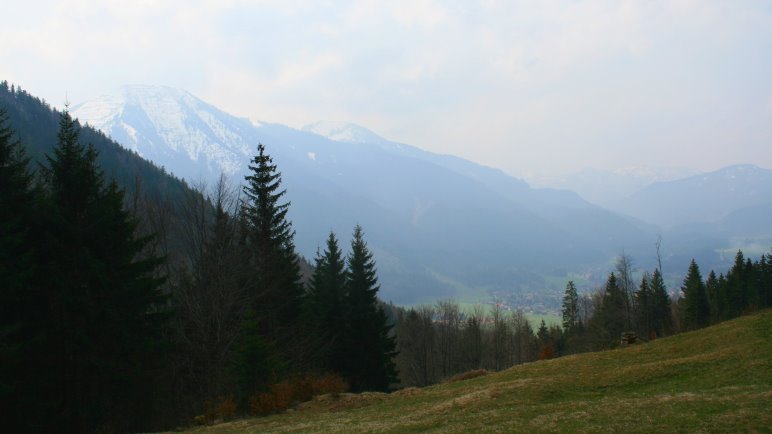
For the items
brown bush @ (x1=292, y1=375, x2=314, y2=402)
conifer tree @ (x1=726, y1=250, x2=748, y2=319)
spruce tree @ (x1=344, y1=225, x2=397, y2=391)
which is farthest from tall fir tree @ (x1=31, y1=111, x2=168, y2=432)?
conifer tree @ (x1=726, y1=250, x2=748, y2=319)

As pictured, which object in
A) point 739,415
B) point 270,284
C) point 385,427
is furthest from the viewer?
point 270,284

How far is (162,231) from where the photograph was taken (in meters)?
40.5

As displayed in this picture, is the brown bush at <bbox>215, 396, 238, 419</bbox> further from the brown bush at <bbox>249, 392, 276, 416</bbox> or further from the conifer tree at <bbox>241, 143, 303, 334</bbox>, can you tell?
the conifer tree at <bbox>241, 143, 303, 334</bbox>

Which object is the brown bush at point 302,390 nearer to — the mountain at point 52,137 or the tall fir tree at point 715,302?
the tall fir tree at point 715,302

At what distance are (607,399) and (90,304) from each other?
965 inches

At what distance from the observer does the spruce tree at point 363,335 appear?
49.3 metres

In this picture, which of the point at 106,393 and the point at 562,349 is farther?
the point at 562,349

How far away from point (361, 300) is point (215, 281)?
18.1 meters

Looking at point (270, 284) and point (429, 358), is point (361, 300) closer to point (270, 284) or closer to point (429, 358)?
point (270, 284)

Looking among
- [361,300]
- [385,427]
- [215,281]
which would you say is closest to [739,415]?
[385,427]

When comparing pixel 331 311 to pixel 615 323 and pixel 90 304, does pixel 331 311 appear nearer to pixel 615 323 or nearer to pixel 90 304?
pixel 90 304

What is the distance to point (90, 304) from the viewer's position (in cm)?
2466

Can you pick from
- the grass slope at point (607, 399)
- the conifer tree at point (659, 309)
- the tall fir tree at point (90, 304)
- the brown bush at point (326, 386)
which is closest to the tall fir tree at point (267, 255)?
the brown bush at point (326, 386)

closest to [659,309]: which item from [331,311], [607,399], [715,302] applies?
[715,302]
